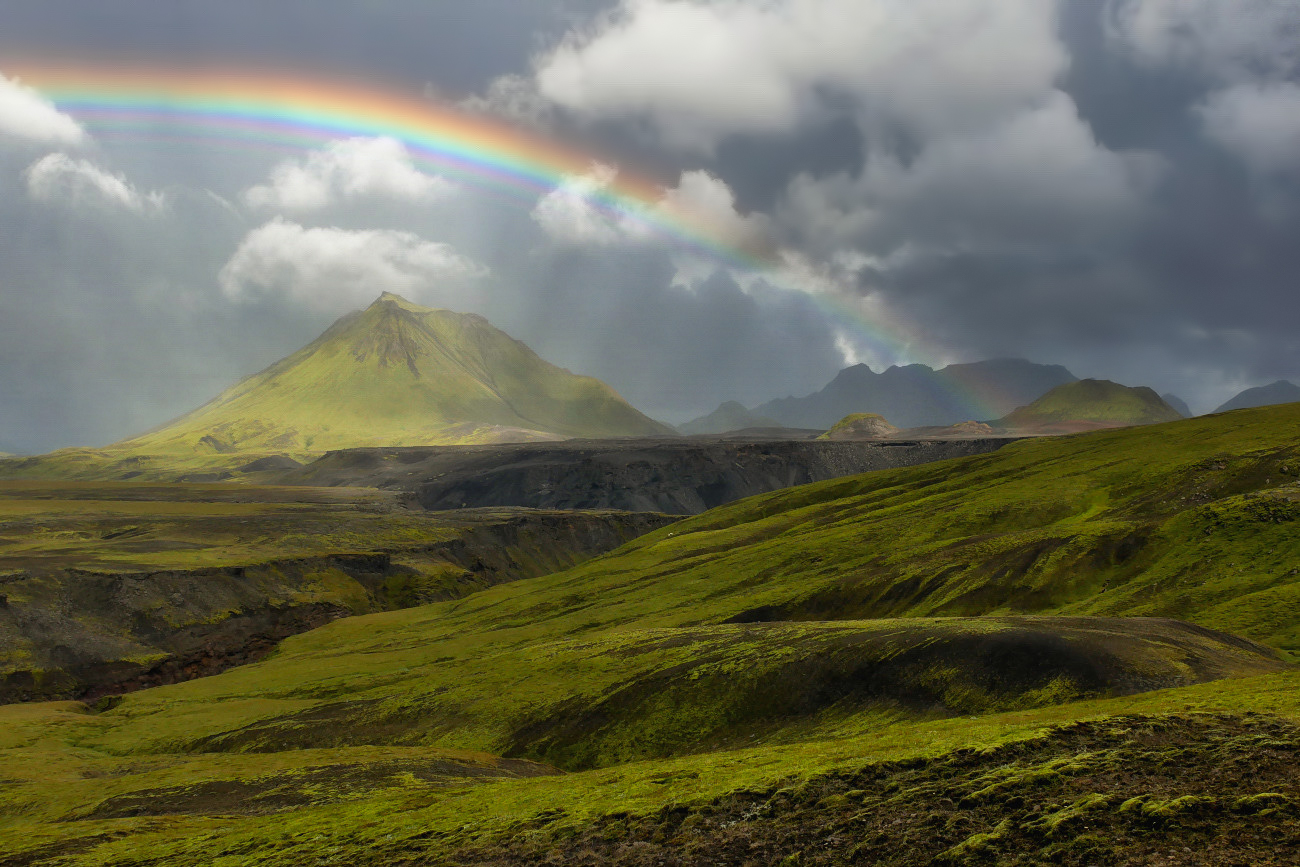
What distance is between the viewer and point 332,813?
142 ft

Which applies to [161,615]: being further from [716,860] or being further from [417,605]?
[716,860]

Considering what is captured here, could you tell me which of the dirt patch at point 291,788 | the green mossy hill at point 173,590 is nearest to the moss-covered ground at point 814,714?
the dirt patch at point 291,788

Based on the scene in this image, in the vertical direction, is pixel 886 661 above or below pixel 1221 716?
below

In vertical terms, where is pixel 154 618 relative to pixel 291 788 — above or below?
above

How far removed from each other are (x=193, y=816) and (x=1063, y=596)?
78004 mm

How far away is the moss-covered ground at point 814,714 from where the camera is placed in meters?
27.6

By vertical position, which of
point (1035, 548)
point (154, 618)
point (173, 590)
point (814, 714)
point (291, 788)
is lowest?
point (814, 714)

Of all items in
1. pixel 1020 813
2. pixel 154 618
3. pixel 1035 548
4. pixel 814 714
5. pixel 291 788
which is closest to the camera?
pixel 1020 813

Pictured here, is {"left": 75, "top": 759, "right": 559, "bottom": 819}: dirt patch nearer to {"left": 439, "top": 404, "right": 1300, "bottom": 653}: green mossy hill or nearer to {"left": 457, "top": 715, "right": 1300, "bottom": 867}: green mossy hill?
{"left": 457, "top": 715, "right": 1300, "bottom": 867}: green mossy hill

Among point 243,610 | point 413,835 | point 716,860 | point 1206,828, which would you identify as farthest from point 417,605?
point 1206,828

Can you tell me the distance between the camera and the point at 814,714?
2270 inches

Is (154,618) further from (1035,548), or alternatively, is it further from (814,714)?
(1035,548)

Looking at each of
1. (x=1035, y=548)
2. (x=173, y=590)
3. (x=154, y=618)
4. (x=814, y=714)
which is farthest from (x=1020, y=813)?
(x=173, y=590)

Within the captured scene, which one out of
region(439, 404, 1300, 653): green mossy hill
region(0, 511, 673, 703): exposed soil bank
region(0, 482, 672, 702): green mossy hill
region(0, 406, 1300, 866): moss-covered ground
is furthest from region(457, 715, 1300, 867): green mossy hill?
region(0, 482, 672, 702): green mossy hill
